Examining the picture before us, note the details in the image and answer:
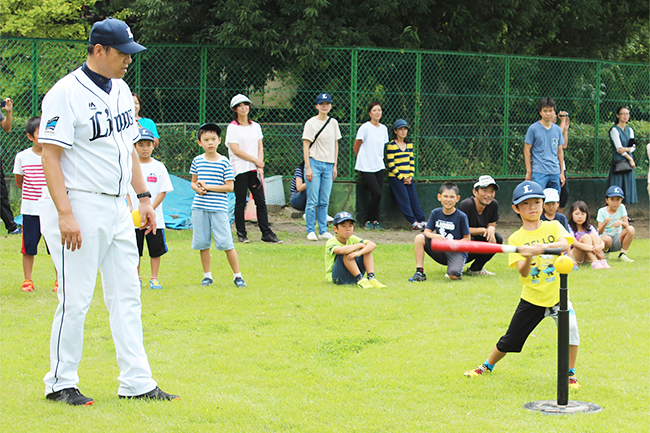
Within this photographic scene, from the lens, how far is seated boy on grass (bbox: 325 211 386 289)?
8.27 meters

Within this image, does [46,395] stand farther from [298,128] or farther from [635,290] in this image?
[298,128]

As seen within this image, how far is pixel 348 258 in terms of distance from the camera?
27.1 feet

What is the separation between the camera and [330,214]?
42.4 feet

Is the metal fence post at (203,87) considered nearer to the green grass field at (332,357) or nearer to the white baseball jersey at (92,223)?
the green grass field at (332,357)

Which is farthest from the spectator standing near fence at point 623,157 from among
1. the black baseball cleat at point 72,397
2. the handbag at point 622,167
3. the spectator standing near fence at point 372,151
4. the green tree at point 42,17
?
the green tree at point 42,17

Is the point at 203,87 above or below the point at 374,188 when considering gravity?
above

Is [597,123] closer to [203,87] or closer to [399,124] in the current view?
[399,124]

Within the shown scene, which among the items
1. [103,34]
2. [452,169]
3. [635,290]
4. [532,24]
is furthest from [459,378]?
[532,24]

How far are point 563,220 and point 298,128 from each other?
17.6ft

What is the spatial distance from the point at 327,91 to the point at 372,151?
4.68 feet

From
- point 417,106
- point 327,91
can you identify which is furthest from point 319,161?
→ point 417,106

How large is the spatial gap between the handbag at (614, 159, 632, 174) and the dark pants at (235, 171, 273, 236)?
19.2 ft

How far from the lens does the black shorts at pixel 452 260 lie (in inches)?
343

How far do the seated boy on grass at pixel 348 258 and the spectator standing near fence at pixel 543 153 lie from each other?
12.2 feet
